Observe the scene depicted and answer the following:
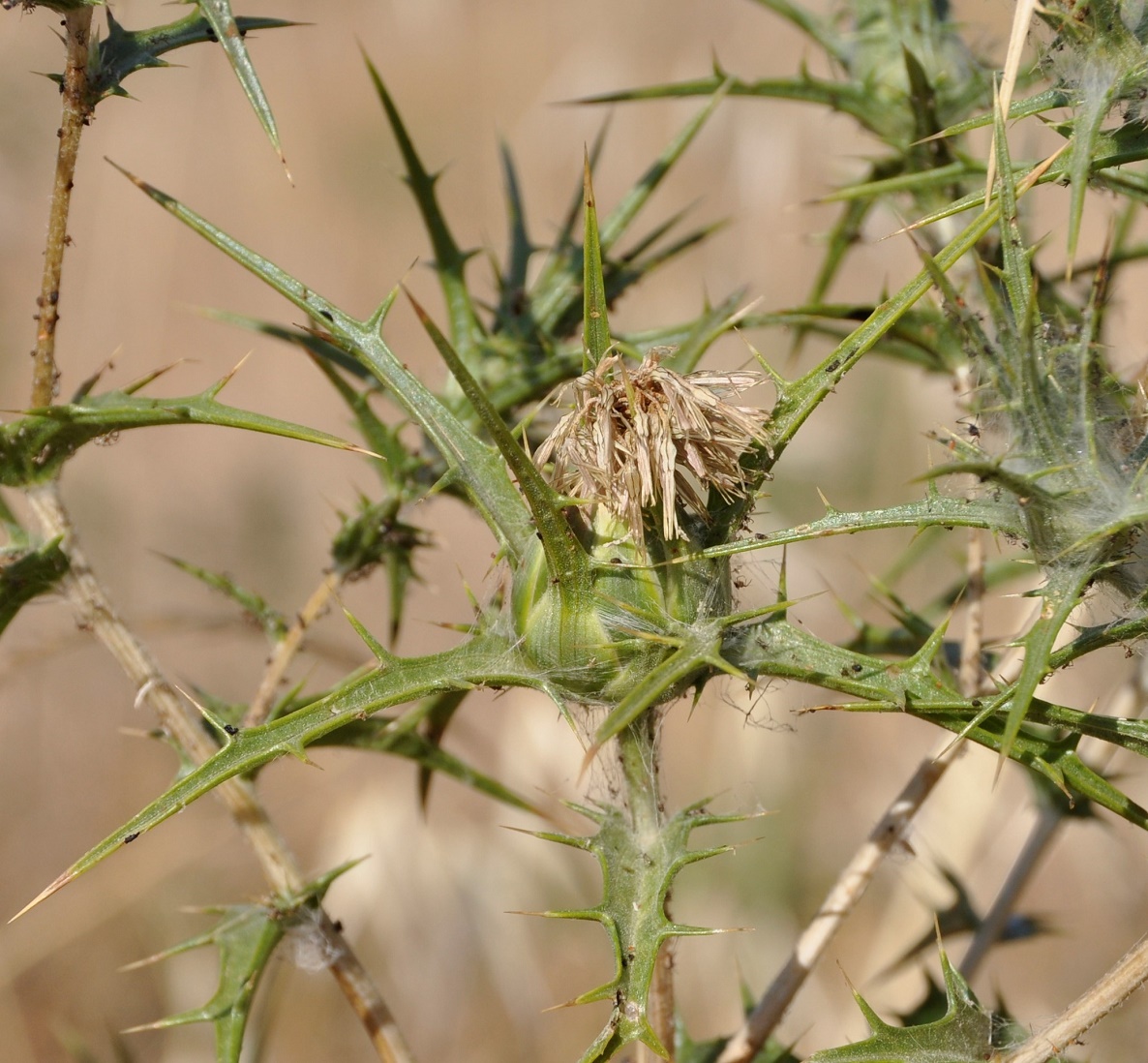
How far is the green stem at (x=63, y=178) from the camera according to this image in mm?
1268

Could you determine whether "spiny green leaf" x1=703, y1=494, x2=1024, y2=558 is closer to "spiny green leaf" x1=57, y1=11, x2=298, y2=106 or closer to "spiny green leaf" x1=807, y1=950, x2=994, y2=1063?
"spiny green leaf" x1=807, y1=950, x2=994, y2=1063

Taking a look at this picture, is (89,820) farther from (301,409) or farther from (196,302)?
(196,302)

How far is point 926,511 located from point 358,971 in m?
1.08

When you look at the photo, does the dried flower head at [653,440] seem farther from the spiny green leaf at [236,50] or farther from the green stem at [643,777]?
the spiny green leaf at [236,50]

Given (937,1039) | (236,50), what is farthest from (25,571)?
(937,1039)

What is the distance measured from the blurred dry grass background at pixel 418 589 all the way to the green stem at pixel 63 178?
66 cm

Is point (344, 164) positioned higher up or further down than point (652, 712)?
higher up

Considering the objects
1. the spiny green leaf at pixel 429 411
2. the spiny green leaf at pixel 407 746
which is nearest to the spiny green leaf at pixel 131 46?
the spiny green leaf at pixel 429 411

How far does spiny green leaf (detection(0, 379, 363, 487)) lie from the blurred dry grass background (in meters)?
0.54

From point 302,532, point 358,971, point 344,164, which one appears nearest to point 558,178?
point 344,164

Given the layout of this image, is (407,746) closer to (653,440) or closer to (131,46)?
(653,440)

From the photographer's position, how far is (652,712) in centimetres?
126

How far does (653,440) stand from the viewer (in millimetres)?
1124

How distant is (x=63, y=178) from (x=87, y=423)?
1.02ft
